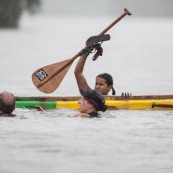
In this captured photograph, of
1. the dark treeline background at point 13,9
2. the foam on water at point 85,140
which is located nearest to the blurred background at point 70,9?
the dark treeline background at point 13,9

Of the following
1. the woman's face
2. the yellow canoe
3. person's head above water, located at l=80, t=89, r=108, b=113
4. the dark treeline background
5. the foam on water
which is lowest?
the foam on water

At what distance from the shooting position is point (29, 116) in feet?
45.8

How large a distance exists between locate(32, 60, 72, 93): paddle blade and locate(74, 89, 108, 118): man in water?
0.76 m

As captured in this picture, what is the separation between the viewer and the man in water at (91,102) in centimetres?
1324

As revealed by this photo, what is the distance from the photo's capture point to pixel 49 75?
46.3 feet

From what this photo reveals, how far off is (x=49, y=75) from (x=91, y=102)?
3.52 ft

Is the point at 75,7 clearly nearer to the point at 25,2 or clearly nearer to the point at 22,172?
the point at 25,2

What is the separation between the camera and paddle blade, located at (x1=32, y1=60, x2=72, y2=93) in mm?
14086

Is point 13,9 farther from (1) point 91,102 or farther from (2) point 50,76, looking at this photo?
(1) point 91,102

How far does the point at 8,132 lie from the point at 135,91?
6394mm

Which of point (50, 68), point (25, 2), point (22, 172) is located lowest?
point (22, 172)

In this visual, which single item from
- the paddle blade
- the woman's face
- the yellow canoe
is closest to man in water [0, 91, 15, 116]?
the paddle blade

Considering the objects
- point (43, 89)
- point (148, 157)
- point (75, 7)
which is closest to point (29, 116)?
point (43, 89)

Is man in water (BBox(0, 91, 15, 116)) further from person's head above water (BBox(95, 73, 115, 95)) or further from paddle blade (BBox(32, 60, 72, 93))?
person's head above water (BBox(95, 73, 115, 95))
